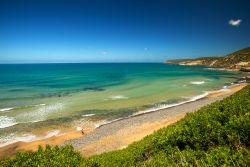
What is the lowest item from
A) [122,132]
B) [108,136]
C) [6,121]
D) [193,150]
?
[108,136]

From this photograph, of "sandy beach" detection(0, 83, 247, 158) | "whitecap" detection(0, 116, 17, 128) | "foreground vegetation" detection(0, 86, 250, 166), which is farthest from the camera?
"whitecap" detection(0, 116, 17, 128)

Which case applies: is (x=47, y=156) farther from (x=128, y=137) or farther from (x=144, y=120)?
(x=144, y=120)

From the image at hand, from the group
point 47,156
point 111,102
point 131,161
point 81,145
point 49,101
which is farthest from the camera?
point 49,101

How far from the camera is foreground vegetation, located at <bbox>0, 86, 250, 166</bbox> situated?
6.25m

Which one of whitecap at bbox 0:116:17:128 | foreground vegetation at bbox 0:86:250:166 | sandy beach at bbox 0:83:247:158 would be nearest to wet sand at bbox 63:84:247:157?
sandy beach at bbox 0:83:247:158

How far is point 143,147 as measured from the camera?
35.3 feet

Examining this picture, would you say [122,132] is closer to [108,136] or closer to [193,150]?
[108,136]

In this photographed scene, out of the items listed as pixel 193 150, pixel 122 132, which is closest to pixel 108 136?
pixel 122 132

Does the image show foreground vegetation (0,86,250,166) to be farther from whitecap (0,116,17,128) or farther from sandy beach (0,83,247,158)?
whitecap (0,116,17,128)

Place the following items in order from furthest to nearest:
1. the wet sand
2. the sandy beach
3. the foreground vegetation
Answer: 1. the wet sand
2. the sandy beach
3. the foreground vegetation

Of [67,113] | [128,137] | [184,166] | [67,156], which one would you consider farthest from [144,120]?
[184,166]

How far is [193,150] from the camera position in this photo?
827 cm

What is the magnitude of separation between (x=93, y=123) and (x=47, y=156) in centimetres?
2044

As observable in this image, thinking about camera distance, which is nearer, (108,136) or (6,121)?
(108,136)
